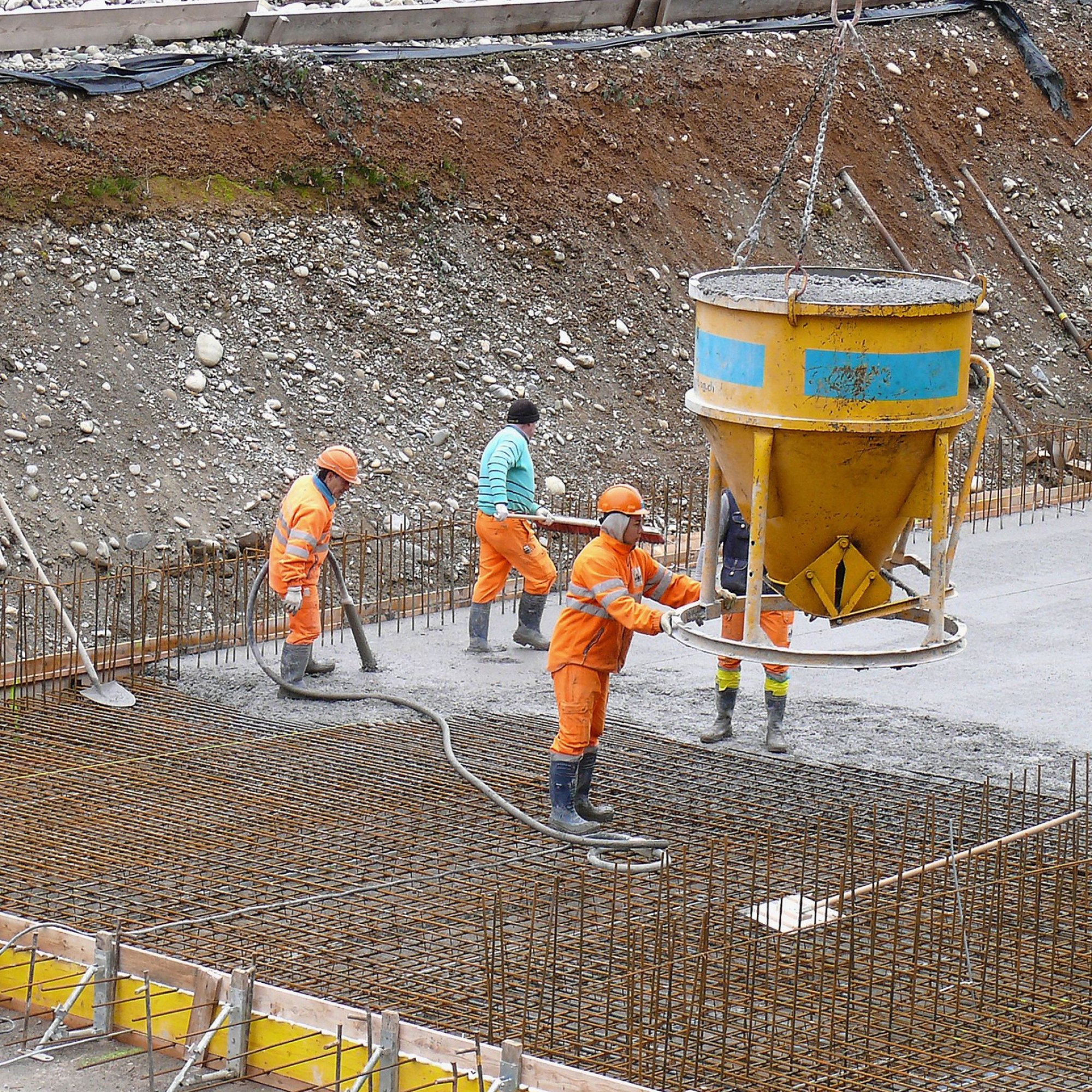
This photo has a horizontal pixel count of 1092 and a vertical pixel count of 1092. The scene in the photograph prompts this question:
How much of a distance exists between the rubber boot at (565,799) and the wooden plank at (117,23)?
382 inches

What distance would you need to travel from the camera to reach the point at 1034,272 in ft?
63.9

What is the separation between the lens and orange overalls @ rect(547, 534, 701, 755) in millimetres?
7367

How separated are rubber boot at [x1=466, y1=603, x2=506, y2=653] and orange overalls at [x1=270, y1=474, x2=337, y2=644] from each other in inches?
49.3

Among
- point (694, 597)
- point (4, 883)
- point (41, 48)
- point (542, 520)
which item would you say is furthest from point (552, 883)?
point (41, 48)

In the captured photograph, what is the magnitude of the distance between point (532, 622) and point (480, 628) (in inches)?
13.4

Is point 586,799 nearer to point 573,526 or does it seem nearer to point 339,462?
point 573,526

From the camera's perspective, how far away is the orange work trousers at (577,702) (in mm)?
7488

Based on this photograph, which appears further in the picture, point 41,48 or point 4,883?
point 41,48

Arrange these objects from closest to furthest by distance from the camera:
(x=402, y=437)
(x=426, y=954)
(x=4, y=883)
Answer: (x=426, y=954), (x=4, y=883), (x=402, y=437)

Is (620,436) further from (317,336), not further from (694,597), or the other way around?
(694,597)

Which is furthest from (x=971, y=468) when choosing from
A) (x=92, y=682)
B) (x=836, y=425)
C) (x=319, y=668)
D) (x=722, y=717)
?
(x=92, y=682)

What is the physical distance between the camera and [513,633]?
1109 cm

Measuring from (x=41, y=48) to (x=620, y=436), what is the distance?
5862mm

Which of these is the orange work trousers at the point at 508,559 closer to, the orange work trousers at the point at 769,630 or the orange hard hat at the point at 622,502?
the orange work trousers at the point at 769,630
